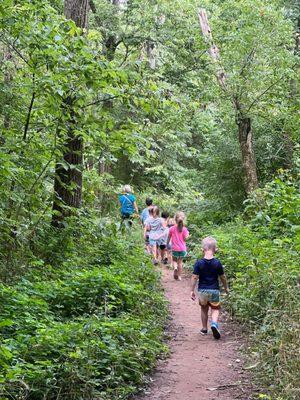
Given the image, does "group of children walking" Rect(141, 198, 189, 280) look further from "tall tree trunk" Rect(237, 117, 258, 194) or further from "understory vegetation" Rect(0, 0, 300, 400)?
"tall tree trunk" Rect(237, 117, 258, 194)

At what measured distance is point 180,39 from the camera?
1856 cm

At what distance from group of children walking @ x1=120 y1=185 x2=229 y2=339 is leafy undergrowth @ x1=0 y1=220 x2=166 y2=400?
84 cm

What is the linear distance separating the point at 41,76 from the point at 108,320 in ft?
11.7

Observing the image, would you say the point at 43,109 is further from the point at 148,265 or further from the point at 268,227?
the point at 268,227

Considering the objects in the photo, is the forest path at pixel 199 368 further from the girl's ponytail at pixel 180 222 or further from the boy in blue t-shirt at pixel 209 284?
the girl's ponytail at pixel 180 222

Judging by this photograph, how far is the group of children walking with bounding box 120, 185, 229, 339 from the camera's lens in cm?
799

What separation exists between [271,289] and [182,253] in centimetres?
530


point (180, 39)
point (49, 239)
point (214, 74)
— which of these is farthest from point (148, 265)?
point (180, 39)

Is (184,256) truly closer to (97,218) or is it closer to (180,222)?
(180,222)

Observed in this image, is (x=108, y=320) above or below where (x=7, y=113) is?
below

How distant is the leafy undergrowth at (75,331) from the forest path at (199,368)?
239 millimetres

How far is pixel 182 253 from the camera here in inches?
508

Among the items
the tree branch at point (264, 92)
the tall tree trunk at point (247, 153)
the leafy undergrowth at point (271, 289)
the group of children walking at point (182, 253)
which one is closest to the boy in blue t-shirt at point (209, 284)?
the group of children walking at point (182, 253)

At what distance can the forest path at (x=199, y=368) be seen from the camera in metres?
5.52
